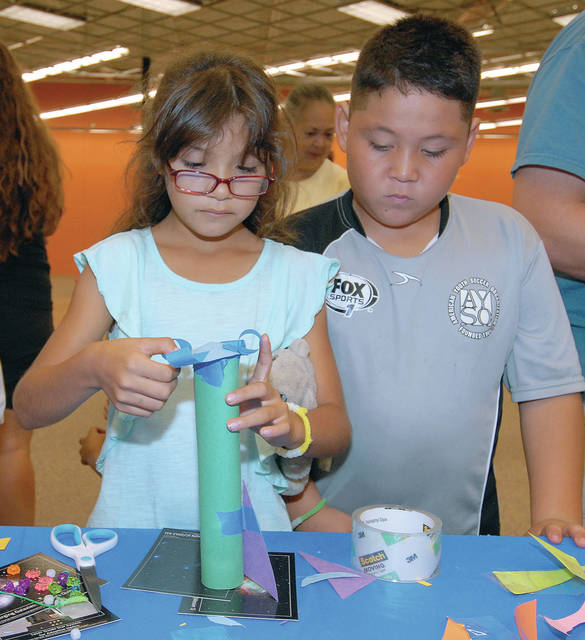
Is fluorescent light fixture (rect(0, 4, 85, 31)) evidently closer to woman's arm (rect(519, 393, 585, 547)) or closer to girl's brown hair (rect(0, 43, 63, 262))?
girl's brown hair (rect(0, 43, 63, 262))

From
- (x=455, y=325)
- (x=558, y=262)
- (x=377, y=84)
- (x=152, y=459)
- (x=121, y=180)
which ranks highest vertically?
(x=377, y=84)

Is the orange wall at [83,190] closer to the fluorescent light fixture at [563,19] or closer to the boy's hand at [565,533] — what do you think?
the fluorescent light fixture at [563,19]

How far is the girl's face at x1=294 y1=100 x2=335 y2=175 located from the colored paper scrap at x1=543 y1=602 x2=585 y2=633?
8.73ft

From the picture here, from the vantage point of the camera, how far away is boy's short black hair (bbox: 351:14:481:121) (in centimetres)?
112

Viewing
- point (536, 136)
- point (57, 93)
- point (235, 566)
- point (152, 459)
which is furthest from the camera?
point (57, 93)

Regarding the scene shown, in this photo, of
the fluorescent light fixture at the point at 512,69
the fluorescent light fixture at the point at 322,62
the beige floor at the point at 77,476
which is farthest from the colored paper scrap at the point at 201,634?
the fluorescent light fixture at the point at 512,69

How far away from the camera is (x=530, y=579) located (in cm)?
79

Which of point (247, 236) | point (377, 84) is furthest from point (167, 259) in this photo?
point (377, 84)

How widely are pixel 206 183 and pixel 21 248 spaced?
3.95 ft

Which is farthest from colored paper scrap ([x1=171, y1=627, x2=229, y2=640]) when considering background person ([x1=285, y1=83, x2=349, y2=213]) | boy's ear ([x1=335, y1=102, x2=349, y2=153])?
background person ([x1=285, y1=83, x2=349, y2=213])

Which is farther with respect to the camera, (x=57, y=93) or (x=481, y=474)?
(x=57, y=93)

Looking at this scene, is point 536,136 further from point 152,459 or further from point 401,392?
point 152,459

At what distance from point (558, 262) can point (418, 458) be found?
45cm

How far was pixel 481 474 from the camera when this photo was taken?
1.25 meters
